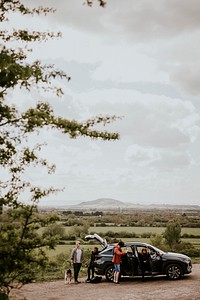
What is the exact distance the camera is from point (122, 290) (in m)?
17.0

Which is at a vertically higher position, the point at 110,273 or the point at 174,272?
the point at 174,272

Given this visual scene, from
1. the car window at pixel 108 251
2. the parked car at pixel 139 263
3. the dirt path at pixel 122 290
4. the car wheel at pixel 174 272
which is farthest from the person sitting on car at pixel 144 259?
the car window at pixel 108 251

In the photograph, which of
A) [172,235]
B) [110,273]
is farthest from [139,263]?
[172,235]

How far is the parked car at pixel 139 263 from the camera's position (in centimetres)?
1866

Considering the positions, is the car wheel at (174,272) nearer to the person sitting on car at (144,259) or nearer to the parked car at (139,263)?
the parked car at (139,263)

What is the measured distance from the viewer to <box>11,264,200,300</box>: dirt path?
1587 cm

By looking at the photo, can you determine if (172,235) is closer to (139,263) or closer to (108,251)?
(108,251)

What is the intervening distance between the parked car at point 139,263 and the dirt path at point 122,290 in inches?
15.8

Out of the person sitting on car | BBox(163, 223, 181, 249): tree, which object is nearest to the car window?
the person sitting on car

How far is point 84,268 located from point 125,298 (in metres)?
9.73

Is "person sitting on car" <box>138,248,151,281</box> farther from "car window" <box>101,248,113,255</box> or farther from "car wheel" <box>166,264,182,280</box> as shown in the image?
"car window" <box>101,248,113,255</box>

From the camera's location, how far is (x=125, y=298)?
612 inches

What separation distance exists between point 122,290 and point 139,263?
1868 millimetres

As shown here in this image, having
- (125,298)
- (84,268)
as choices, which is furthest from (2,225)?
(84,268)
